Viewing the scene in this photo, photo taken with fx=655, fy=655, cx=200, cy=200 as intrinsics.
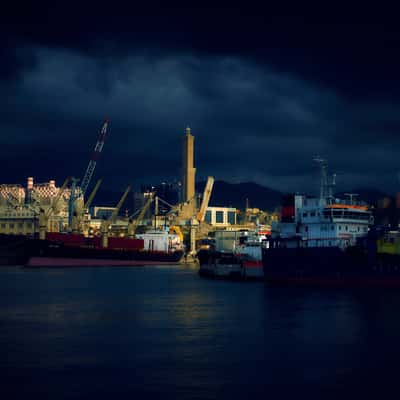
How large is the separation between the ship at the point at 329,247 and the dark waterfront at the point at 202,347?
818 centimetres

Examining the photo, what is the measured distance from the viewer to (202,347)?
1218 inches

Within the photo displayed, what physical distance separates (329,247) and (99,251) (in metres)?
87.3

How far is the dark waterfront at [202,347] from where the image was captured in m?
22.9

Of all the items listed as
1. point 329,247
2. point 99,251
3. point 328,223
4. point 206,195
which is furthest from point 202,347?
point 206,195

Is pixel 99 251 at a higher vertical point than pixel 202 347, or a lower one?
higher

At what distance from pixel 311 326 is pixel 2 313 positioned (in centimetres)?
2100

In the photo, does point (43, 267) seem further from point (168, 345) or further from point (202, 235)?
point (168, 345)

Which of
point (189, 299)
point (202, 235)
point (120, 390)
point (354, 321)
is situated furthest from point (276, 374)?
Answer: point (202, 235)

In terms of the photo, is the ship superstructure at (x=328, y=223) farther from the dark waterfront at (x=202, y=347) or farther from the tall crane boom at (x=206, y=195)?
the tall crane boom at (x=206, y=195)

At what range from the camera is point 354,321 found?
38812mm

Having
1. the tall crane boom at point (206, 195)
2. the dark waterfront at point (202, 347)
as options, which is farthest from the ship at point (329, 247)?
the tall crane boom at point (206, 195)

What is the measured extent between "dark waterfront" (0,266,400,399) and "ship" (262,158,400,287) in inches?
322

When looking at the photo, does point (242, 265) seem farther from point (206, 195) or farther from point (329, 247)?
point (206, 195)

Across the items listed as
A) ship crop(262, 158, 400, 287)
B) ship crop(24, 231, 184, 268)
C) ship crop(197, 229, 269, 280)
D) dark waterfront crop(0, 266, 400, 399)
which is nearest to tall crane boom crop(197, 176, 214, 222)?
ship crop(24, 231, 184, 268)
